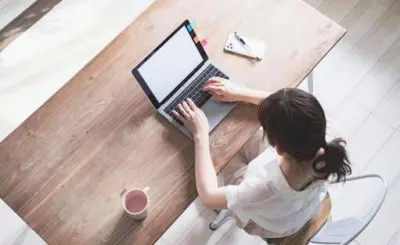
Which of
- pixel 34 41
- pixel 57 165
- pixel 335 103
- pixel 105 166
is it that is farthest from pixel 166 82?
pixel 34 41

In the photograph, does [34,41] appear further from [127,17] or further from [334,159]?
[334,159]

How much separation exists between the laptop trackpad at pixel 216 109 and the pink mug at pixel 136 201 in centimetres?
33

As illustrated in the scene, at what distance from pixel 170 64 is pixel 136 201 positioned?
479mm

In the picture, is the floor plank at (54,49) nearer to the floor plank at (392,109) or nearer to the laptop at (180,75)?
the laptop at (180,75)

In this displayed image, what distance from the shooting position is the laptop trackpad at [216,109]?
173 cm

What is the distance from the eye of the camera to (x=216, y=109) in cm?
175

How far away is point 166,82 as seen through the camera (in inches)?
67.9

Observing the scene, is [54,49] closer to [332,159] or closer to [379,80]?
[379,80]

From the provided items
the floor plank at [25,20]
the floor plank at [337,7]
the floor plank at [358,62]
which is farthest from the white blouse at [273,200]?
the floor plank at [25,20]

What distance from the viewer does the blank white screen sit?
1671mm

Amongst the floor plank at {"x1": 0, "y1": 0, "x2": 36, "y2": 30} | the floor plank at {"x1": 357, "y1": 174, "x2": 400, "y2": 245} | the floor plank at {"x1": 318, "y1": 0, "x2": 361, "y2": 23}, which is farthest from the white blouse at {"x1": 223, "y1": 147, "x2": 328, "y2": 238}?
the floor plank at {"x1": 0, "y1": 0, "x2": 36, "y2": 30}

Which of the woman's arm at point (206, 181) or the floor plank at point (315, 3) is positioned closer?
the woman's arm at point (206, 181)

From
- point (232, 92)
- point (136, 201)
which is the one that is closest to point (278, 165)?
point (232, 92)

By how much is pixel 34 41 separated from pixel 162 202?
1.57 metres
